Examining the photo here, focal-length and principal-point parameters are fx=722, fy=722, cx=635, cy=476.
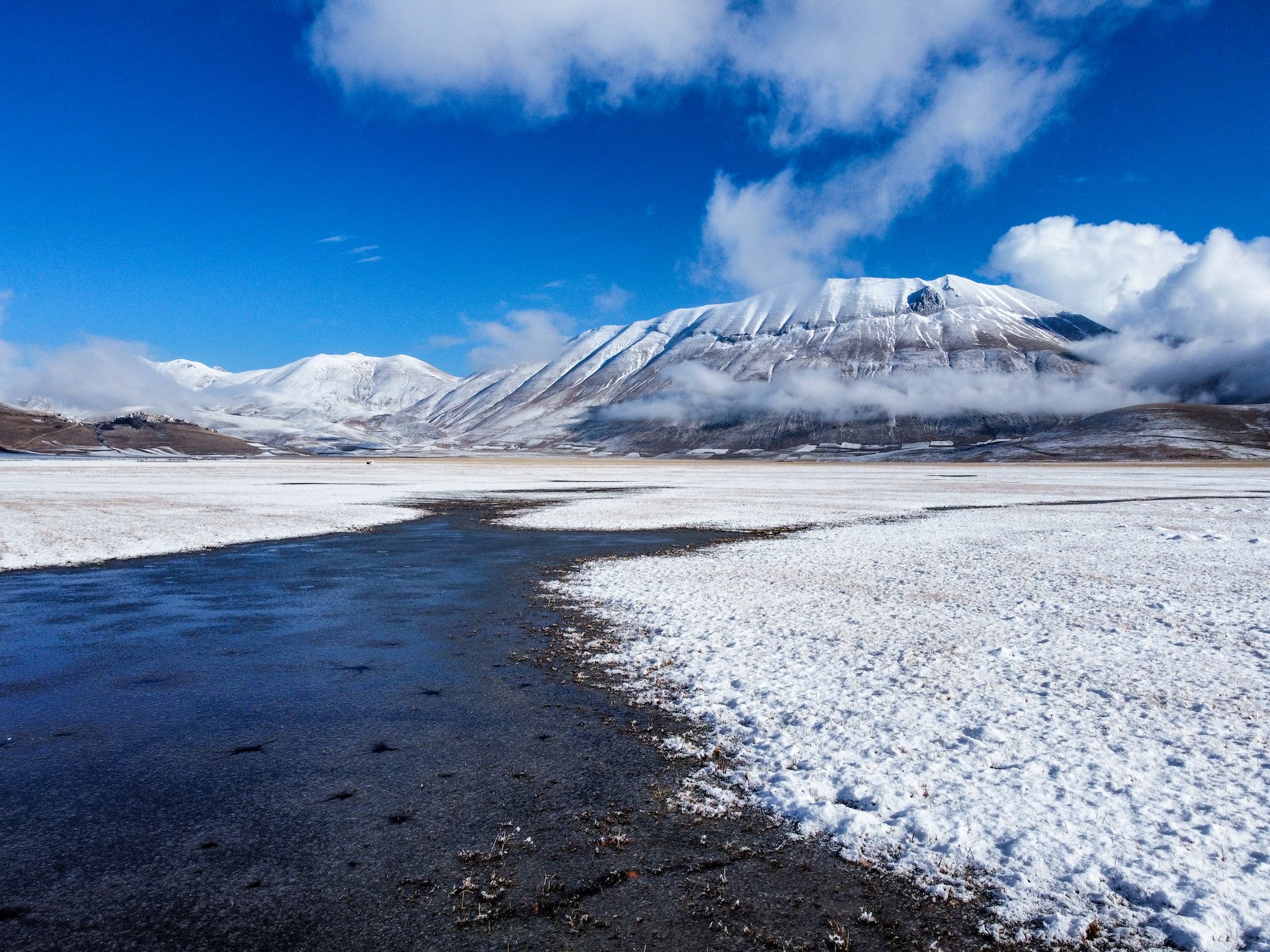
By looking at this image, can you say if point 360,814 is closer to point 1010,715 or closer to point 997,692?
point 1010,715

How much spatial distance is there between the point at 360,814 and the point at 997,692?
369 inches

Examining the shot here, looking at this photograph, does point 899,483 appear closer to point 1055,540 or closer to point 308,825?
point 1055,540

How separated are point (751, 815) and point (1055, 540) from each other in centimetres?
2590

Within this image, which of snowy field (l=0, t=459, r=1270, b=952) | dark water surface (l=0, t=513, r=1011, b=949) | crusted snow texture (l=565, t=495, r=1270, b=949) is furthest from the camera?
snowy field (l=0, t=459, r=1270, b=952)

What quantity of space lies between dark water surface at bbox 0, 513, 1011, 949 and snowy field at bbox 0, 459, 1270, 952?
3.77 feet

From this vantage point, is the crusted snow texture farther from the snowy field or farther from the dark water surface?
the dark water surface

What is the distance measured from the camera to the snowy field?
22.1ft

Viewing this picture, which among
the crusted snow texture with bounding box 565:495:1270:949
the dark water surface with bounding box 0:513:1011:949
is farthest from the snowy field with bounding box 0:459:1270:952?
the dark water surface with bounding box 0:513:1011:949

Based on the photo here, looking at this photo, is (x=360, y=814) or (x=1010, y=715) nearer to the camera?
(x=360, y=814)

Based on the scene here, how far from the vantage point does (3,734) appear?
1003cm

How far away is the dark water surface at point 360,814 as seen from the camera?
610 centimetres

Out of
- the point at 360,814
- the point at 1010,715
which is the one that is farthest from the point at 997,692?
the point at 360,814

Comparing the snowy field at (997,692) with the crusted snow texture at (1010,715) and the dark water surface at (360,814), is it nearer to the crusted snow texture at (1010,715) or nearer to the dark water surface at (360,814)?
the crusted snow texture at (1010,715)

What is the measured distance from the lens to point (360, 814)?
7.93m
